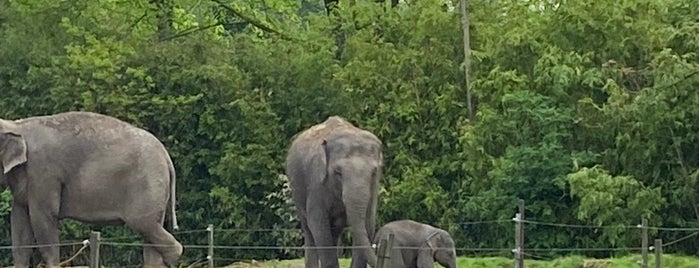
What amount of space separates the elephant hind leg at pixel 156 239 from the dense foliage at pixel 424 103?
617 centimetres

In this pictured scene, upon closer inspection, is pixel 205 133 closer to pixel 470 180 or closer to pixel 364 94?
pixel 364 94

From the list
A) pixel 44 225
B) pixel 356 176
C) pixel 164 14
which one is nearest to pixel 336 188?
pixel 356 176

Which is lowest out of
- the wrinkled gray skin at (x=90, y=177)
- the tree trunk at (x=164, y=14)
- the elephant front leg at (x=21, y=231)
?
the elephant front leg at (x=21, y=231)

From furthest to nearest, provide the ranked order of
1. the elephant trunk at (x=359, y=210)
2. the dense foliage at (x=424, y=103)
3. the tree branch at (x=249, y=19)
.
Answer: the tree branch at (x=249, y=19) < the dense foliage at (x=424, y=103) < the elephant trunk at (x=359, y=210)

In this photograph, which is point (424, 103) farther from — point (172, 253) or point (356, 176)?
point (172, 253)

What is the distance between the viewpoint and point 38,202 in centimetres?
1828

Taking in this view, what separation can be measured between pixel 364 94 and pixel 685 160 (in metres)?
5.31

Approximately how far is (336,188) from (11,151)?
3381 millimetres

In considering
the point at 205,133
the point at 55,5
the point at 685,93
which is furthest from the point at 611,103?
the point at 55,5

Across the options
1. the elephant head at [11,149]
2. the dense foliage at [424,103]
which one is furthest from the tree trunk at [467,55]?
Answer: the elephant head at [11,149]

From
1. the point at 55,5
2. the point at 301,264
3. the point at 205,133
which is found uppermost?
the point at 55,5

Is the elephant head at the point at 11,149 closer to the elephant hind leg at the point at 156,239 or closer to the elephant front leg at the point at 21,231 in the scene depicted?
the elephant front leg at the point at 21,231

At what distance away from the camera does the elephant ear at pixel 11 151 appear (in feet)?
59.0

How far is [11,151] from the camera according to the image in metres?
18.0
